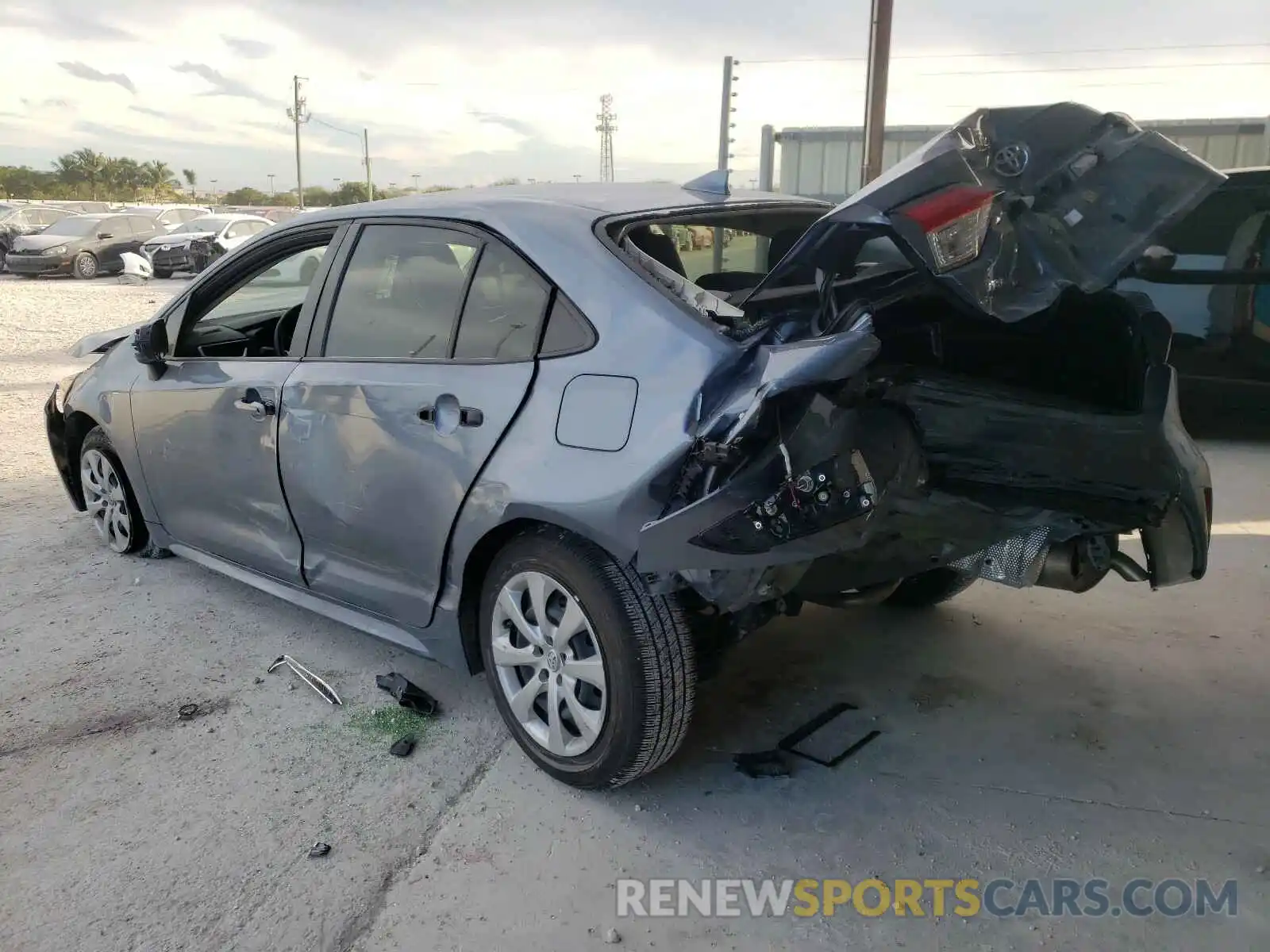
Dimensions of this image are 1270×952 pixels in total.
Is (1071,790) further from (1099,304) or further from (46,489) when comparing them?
(46,489)

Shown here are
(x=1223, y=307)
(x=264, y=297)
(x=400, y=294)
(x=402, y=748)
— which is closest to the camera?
(x=402, y=748)

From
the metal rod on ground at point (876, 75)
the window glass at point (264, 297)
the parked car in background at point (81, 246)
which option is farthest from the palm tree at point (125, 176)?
the window glass at point (264, 297)

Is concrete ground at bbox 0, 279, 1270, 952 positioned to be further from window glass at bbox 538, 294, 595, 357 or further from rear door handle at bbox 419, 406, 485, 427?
window glass at bbox 538, 294, 595, 357

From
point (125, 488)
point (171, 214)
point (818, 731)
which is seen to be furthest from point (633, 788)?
point (171, 214)

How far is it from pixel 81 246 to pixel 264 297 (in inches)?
900

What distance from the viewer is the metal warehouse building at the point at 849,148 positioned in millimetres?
17047

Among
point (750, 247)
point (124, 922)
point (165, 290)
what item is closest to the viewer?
point (124, 922)

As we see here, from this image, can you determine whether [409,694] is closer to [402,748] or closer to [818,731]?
[402,748]

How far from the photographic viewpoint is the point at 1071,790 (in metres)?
2.80

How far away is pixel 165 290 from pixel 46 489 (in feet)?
53.3

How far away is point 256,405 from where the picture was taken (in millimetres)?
3514

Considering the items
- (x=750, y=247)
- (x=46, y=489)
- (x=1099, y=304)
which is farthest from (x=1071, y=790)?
(x=46, y=489)

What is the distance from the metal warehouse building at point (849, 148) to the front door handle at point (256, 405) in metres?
14.4

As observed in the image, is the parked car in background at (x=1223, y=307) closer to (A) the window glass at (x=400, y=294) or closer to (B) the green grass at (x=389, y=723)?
(A) the window glass at (x=400, y=294)
